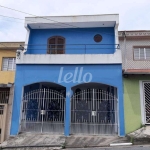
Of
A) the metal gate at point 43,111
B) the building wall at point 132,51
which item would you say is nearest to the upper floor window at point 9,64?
the metal gate at point 43,111

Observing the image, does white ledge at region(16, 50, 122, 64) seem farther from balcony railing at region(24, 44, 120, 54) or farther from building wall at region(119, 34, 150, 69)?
building wall at region(119, 34, 150, 69)

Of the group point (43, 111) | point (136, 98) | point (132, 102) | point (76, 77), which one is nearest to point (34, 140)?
point (43, 111)

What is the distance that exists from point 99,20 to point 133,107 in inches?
211

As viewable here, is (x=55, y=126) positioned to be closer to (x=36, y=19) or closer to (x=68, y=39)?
(x=68, y=39)

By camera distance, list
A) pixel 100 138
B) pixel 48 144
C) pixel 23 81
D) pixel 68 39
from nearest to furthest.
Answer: pixel 48 144 < pixel 100 138 < pixel 23 81 < pixel 68 39

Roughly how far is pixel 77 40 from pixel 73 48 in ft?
1.91

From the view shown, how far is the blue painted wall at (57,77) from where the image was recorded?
9.32 m

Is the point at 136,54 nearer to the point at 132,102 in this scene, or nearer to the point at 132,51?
the point at 132,51

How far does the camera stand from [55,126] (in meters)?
9.54

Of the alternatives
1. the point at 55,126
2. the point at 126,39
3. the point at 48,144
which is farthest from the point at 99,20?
the point at 48,144

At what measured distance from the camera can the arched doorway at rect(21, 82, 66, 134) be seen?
31.1 feet

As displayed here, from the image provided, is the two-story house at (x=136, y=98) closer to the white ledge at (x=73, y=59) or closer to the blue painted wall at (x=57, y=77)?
the blue painted wall at (x=57, y=77)

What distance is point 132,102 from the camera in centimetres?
920

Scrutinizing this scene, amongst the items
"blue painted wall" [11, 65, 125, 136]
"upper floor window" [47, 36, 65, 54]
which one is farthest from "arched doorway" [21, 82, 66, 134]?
"upper floor window" [47, 36, 65, 54]
